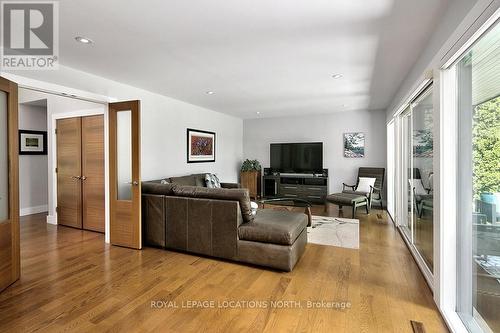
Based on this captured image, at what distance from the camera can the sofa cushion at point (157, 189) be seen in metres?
3.45

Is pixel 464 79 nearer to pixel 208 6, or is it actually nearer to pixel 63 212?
pixel 208 6

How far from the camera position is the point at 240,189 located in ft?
10.4

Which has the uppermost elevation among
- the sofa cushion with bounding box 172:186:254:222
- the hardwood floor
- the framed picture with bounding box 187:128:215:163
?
the framed picture with bounding box 187:128:215:163

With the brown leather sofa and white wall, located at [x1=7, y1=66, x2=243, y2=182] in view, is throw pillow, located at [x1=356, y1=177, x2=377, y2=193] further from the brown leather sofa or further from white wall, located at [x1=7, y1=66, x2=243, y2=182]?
white wall, located at [x1=7, y1=66, x2=243, y2=182]

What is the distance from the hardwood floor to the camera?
1.92 metres

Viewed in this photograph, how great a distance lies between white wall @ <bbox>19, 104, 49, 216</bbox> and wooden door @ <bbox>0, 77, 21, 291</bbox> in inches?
150

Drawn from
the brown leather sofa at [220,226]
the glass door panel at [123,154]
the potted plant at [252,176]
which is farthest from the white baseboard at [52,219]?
the potted plant at [252,176]

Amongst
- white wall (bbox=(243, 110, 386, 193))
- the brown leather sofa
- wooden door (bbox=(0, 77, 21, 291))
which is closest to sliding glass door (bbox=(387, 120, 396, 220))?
white wall (bbox=(243, 110, 386, 193))

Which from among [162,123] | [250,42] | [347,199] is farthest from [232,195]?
[347,199]

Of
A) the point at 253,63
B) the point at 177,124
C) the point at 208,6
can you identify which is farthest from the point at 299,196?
the point at 208,6

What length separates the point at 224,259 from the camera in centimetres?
314

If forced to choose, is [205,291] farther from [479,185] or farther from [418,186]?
[418,186]

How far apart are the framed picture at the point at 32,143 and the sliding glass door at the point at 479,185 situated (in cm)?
741

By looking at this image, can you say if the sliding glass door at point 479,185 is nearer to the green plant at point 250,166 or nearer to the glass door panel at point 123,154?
the glass door panel at point 123,154
